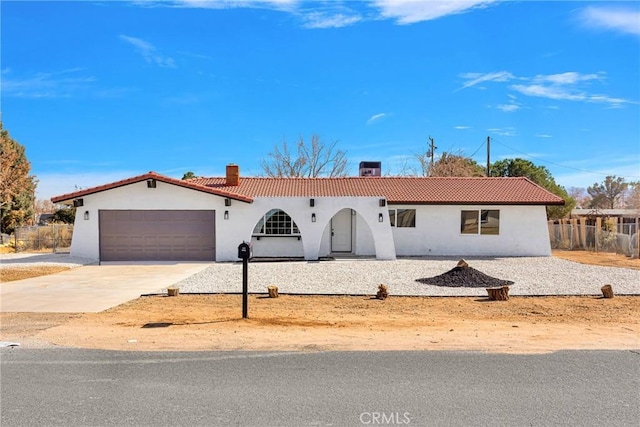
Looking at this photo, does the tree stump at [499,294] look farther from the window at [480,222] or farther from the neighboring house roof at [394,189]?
the window at [480,222]

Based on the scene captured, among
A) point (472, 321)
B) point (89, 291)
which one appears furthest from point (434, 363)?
point (89, 291)

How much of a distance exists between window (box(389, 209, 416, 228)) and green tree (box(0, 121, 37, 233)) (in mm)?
24796

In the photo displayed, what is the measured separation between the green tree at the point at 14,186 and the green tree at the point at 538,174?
37.5 meters

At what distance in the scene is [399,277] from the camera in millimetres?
14922

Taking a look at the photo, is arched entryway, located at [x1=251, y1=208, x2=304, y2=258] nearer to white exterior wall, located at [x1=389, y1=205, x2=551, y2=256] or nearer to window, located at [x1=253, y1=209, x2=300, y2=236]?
→ window, located at [x1=253, y1=209, x2=300, y2=236]

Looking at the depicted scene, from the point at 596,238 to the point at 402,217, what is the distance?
10.9m

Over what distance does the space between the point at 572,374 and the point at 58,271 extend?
52.5ft

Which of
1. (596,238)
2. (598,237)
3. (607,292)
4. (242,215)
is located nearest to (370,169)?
(242,215)

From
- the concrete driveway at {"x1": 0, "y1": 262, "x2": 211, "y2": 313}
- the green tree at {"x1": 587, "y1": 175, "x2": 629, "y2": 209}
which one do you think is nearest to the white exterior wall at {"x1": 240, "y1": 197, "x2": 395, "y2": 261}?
the concrete driveway at {"x1": 0, "y1": 262, "x2": 211, "y2": 313}

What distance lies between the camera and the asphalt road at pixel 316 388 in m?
4.52

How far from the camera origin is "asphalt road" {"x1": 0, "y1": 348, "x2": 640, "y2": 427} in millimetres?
4516

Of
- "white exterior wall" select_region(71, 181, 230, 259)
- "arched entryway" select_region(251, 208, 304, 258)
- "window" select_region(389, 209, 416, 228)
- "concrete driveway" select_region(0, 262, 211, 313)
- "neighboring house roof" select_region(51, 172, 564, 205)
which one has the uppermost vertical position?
"neighboring house roof" select_region(51, 172, 564, 205)

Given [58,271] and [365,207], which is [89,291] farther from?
[365,207]

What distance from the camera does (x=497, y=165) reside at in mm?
47469
